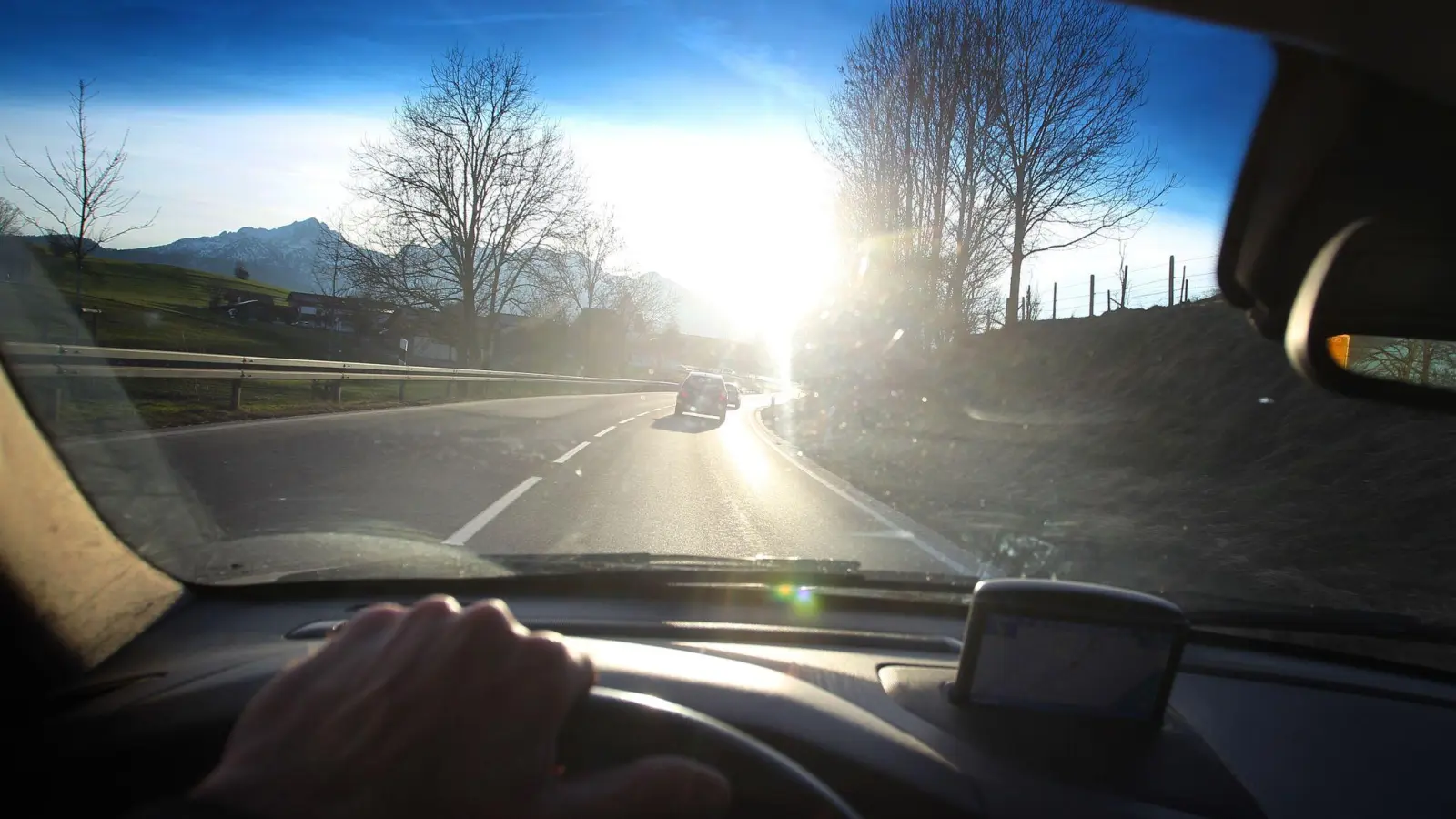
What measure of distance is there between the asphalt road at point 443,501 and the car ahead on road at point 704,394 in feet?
44.2

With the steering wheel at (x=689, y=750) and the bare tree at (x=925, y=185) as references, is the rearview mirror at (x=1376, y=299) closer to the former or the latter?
the steering wheel at (x=689, y=750)

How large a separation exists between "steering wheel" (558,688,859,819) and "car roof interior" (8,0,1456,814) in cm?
159

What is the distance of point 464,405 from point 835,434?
10.6 m

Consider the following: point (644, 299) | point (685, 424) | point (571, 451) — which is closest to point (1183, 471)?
point (571, 451)

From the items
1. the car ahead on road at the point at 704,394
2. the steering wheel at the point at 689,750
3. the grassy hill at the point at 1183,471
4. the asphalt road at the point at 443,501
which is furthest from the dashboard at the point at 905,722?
the car ahead on road at the point at 704,394

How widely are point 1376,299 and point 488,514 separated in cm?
688

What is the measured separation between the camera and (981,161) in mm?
27234

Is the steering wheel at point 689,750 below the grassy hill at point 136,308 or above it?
below

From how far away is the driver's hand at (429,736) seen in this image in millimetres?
1259

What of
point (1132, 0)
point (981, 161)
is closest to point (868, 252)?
point (981, 161)

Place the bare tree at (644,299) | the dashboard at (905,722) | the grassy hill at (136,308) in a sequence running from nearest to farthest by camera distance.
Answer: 1. the dashboard at (905,722)
2. the grassy hill at (136,308)
3. the bare tree at (644,299)

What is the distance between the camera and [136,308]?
28.8 meters

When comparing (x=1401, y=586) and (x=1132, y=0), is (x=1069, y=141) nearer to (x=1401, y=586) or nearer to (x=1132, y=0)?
(x=1401, y=586)

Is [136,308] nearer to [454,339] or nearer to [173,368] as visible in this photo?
[454,339]
